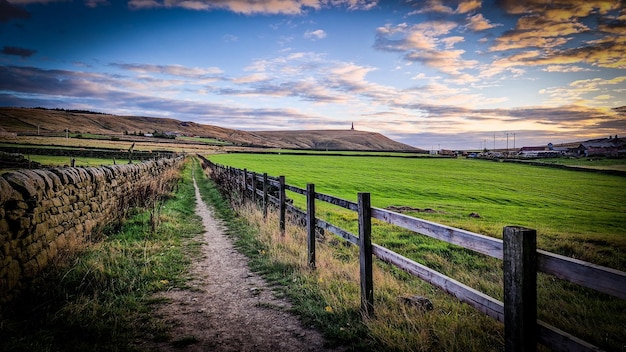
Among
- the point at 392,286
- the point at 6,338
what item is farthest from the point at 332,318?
the point at 6,338

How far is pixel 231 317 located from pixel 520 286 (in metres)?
3.67

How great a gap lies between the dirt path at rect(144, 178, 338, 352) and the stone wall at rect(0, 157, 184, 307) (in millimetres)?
2034

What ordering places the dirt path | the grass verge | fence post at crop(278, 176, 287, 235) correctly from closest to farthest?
the grass verge → the dirt path → fence post at crop(278, 176, 287, 235)

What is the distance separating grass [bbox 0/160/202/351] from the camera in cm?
390

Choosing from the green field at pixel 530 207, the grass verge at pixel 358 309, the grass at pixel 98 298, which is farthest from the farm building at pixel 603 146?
the grass at pixel 98 298

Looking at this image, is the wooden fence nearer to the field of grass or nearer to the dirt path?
the dirt path

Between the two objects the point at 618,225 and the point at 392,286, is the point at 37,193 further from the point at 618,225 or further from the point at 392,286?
the point at 618,225

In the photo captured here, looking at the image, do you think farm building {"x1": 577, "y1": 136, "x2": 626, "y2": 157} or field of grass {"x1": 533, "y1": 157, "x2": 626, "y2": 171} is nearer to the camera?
field of grass {"x1": 533, "y1": 157, "x2": 626, "y2": 171}

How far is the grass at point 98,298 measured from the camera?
3904 millimetres

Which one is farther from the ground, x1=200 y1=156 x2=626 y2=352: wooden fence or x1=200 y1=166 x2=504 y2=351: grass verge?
x1=200 y1=156 x2=626 y2=352: wooden fence

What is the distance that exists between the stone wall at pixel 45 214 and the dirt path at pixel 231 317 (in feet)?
6.67

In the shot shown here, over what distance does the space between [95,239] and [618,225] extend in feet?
72.6

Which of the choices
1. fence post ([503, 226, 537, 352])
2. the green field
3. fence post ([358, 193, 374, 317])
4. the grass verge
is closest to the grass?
the grass verge

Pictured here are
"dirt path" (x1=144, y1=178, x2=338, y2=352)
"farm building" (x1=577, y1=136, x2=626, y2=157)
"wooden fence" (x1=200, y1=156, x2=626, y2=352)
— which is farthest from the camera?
"farm building" (x1=577, y1=136, x2=626, y2=157)
